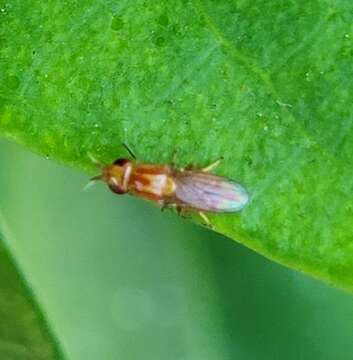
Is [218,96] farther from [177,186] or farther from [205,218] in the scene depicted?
[177,186]

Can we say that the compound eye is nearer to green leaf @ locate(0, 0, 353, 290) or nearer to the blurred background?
green leaf @ locate(0, 0, 353, 290)

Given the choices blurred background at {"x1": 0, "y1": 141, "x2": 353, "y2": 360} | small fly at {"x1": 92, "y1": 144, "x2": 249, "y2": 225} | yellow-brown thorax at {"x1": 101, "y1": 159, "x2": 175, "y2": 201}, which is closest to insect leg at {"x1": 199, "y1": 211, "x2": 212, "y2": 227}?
small fly at {"x1": 92, "y1": 144, "x2": 249, "y2": 225}

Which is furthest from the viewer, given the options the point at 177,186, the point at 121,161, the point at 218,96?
the point at 177,186

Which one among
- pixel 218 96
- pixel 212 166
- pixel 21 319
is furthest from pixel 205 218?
pixel 21 319

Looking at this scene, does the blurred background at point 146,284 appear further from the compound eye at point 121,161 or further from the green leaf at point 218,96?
the green leaf at point 218,96

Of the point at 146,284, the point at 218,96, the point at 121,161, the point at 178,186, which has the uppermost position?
the point at 218,96

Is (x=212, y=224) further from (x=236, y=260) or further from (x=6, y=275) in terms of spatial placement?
(x=236, y=260)

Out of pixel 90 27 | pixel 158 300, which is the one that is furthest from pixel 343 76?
pixel 158 300
